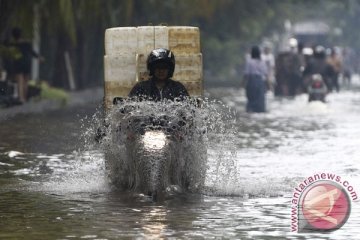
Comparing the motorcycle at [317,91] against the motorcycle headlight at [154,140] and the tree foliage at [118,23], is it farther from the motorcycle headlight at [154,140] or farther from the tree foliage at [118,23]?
the motorcycle headlight at [154,140]

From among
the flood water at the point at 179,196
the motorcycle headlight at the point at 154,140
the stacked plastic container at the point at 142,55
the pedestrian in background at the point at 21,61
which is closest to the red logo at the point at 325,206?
the flood water at the point at 179,196

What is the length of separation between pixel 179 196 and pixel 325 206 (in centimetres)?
184

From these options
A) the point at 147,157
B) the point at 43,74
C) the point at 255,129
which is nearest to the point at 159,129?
the point at 147,157

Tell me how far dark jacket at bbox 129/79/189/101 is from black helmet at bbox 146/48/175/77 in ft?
0.38

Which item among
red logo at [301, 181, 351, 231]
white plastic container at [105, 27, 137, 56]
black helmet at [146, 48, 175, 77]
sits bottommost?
red logo at [301, 181, 351, 231]

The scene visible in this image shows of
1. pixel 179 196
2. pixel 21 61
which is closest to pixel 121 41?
pixel 179 196

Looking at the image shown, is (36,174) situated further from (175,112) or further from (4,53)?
(4,53)

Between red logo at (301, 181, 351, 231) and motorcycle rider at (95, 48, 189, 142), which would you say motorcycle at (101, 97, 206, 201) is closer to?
motorcycle rider at (95, 48, 189, 142)

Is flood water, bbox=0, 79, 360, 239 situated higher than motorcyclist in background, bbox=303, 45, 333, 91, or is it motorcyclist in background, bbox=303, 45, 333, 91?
motorcyclist in background, bbox=303, 45, 333, 91

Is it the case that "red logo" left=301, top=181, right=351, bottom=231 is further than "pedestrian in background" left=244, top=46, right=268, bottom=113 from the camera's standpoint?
No

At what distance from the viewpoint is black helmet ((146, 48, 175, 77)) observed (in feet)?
44.9

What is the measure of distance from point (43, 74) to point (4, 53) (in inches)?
591

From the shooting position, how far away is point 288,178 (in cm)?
1507

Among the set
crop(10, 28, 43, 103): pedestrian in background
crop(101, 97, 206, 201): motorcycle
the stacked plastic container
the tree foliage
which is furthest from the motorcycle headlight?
crop(10, 28, 43, 103): pedestrian in background
